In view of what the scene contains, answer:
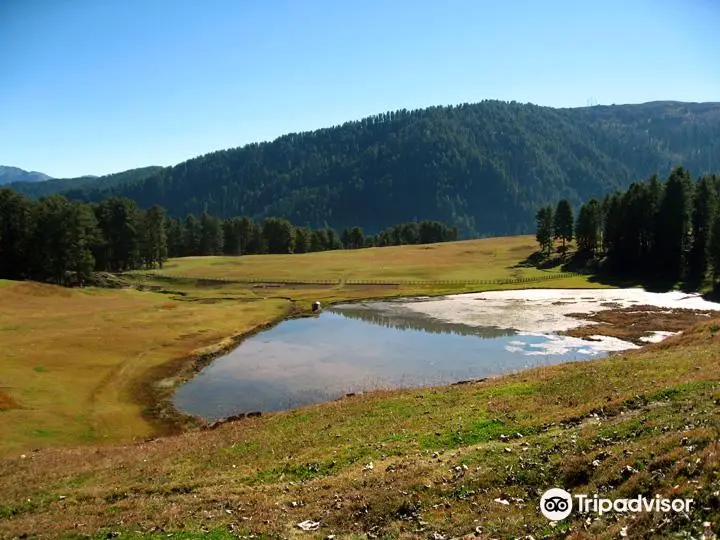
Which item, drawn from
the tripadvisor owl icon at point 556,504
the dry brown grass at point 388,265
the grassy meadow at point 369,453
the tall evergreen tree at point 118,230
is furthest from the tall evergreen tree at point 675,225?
the tall evergreen tree at point 118,230

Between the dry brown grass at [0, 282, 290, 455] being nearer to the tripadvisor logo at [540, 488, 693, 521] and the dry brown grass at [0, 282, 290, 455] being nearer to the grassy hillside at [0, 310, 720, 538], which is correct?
the grassy hillside at [0, 310, 720, 538]

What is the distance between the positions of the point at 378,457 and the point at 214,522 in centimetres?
694

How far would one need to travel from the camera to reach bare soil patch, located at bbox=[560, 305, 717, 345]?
5988 centimetres

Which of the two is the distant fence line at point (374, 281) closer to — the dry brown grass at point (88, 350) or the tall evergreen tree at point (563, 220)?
the tall evergreen tree at point (563, 220)

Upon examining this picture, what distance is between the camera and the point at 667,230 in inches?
4040

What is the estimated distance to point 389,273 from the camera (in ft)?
411

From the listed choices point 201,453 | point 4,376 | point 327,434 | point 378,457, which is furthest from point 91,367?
point 378,457

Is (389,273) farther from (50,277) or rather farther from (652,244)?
(50,277)

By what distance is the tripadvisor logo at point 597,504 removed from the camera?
11.9 m

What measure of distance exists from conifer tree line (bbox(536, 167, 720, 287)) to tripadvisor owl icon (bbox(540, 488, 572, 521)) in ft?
302

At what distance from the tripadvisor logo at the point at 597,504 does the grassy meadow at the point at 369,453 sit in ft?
1.05

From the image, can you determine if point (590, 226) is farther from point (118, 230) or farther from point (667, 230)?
point (118, 230)

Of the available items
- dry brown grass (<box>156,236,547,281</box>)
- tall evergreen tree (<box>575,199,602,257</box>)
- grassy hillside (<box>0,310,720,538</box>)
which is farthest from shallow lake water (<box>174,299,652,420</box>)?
tall evergreen tree (<box>575,199,602,257</box>)

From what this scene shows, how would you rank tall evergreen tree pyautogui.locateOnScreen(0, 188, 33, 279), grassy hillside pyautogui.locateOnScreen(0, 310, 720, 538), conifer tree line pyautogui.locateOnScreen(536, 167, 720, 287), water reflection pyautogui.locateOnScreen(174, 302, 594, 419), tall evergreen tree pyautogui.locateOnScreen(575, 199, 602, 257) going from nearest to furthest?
grassy hillside pyautogui.locateOnScreen(0, 310, 720, 538) < water reflection pyautogui.locateOnScreen(174, 302, 594, 419) < conifer tree line pyautogui.locateOnScreen(536, 167, 720, 287) < tall evergreen tree pyautogui.locateOnScreen(0, 188, 33, 279) < tall evergreen tree pyautogui.locateOnScreen(575, 199, 602, 257)
